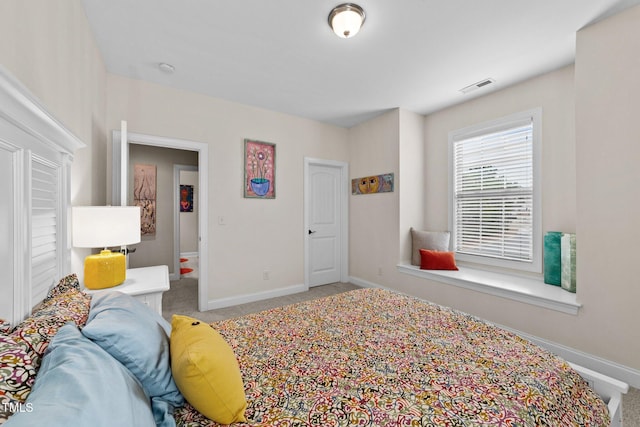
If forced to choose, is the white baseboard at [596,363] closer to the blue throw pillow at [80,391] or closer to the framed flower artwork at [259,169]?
the blue throw pillow at [80,391]

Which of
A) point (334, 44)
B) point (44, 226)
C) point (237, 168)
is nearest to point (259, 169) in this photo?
point (237, 168)

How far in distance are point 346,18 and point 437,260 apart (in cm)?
276

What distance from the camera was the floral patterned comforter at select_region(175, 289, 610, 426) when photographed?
2.93ft

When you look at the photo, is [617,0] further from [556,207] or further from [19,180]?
[19,180]

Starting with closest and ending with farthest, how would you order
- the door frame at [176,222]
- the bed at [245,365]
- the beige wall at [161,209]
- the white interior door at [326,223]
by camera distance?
the bed at [245,365]
the white interior door at [326,223]
the beige wall at [161,209]
the door frame at [176,222]

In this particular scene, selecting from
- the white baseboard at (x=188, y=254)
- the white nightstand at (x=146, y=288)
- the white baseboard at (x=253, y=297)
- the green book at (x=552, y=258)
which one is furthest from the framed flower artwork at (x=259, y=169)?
the white baseboard at (x=188, y=254)

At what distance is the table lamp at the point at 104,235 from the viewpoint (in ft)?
5.49

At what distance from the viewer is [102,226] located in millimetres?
1721

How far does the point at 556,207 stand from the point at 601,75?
48.1 inches

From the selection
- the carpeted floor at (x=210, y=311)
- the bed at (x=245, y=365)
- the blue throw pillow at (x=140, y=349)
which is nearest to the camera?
the bed at (x=245, y=365)

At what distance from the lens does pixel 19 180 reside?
3.31 ft

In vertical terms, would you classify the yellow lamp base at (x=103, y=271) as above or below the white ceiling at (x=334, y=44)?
below

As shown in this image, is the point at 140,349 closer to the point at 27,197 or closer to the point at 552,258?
the point at 27,197

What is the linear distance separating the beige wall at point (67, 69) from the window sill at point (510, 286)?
3.42 m
